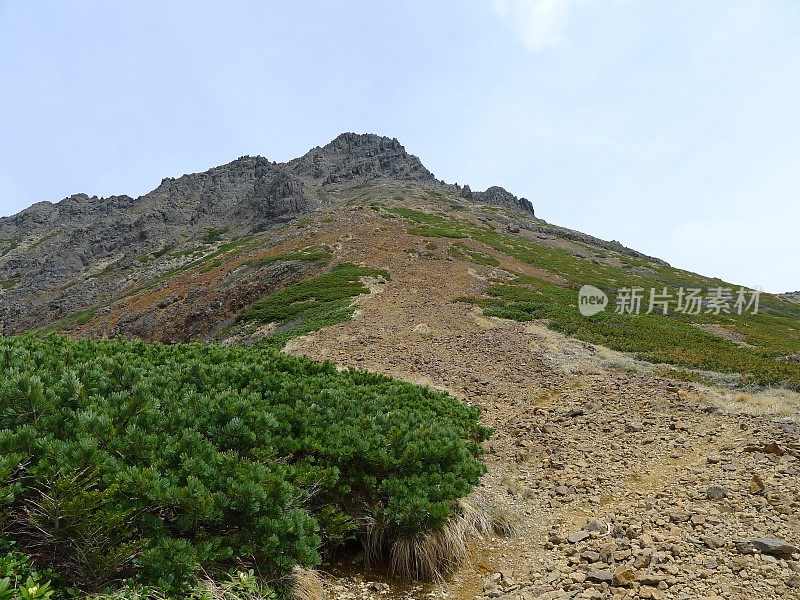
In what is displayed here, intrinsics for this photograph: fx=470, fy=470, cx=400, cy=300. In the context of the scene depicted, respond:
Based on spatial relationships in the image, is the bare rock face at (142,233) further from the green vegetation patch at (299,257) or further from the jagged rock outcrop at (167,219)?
the green vegetation patch at (299,257)

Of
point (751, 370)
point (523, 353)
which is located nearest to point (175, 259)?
point (523, 353)

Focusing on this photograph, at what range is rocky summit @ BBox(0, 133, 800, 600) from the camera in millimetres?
7117

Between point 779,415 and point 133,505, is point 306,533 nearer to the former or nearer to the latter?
point 133,505

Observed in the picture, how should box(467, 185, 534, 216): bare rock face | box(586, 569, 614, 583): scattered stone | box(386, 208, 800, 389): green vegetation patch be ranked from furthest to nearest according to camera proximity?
box(467, 185, 534, 216): bare rock face → box(386, 208, 800, 389): green vegetation patch → box(586, 569, 614, 583): scattered stone

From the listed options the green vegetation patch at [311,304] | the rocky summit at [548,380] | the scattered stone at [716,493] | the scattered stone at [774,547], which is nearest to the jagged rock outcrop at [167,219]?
the rocky summit at [548,380]

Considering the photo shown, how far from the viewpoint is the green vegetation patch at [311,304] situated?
84.1 ft

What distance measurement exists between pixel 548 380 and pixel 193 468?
47.0ft

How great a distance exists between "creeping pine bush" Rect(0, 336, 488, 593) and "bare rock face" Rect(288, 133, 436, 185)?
120 meters

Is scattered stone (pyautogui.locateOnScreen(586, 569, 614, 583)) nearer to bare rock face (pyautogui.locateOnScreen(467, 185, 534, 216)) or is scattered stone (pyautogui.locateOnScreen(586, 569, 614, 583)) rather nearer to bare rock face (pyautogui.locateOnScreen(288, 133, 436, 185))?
bare rock face (pyautogui.locateOnScreen(467, 185, 534, 216))

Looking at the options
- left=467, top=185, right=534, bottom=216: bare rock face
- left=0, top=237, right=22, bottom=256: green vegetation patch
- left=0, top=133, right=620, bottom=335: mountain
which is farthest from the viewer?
left=0, top=237, right=22, bottom=256: green vegetation patch

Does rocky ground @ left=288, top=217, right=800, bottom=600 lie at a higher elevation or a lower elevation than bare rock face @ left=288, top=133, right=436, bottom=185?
lower

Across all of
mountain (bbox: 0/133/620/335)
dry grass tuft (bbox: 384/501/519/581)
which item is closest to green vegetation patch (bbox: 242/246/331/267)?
mountain (bbox: 0/133/620/335)

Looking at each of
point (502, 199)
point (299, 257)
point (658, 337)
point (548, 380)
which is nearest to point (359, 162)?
point (502, 199)

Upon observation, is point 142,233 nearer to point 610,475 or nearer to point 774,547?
point 610,475
